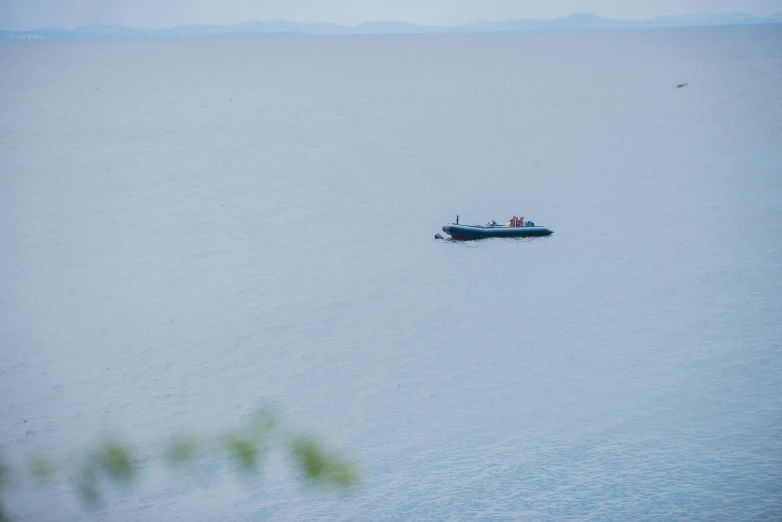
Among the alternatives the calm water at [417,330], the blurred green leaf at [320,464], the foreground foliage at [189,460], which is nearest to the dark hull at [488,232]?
the calm water at [417,330]

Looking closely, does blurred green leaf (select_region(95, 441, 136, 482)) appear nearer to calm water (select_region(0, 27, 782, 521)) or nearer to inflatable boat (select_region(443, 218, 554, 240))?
calm water (select_region(0, 27, 782, 521))

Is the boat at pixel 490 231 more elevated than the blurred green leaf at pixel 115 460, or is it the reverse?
the boat at pixel 490 231

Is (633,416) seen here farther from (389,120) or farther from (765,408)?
(389,120)

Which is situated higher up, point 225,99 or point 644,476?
point 225,99

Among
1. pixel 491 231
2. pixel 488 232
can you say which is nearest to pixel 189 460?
pixel 488 232

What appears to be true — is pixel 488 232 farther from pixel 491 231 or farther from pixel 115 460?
pixel 115 460

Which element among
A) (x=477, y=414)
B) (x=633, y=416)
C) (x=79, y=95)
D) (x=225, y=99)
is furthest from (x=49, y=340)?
(x=79, y=95)

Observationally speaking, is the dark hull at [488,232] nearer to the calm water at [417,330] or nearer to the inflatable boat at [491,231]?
the inflatable boat at [491,231]
